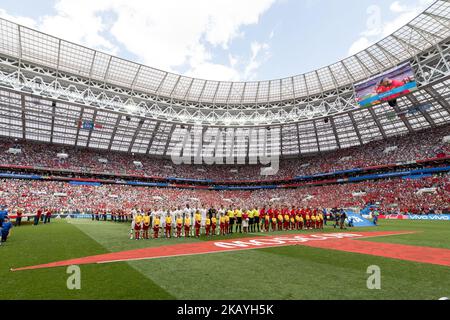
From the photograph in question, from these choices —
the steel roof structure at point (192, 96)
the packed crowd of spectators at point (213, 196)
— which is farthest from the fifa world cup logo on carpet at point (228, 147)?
the packed crowd of spectators at point (213, 196)

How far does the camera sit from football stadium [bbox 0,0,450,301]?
6.41 m

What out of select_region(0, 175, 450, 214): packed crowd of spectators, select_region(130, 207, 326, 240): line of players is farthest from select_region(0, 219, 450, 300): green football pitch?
select_region(0, 175, 450, 214): packed crowd of spectators

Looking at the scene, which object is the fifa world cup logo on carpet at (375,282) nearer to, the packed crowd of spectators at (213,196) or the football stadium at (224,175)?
the football stadium at (224,175)

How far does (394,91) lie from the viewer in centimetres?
3017

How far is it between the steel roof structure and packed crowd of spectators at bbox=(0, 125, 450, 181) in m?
1.86

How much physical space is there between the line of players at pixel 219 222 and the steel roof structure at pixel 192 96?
22.5 meters

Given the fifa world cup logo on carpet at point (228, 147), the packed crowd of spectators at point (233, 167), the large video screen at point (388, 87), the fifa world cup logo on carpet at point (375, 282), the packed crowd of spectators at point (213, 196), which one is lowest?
the fifa world cup logo on carpet at point (375, 282)

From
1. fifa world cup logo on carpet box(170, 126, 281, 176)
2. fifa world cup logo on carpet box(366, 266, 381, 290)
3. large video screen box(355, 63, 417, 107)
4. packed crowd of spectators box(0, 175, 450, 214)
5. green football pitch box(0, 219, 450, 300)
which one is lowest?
green football pitch box(0, 219, 450, 300)

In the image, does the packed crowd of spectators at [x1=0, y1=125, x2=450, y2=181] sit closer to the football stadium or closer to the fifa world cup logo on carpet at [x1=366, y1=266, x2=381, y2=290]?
the football stadium

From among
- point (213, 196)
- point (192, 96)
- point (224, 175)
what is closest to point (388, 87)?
point (192, 96)

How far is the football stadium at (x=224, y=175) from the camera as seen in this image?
6.41 metres

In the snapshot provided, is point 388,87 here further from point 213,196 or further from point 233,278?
point 213,196

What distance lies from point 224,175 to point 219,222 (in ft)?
151

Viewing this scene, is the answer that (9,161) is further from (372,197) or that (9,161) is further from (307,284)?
(372,197)
